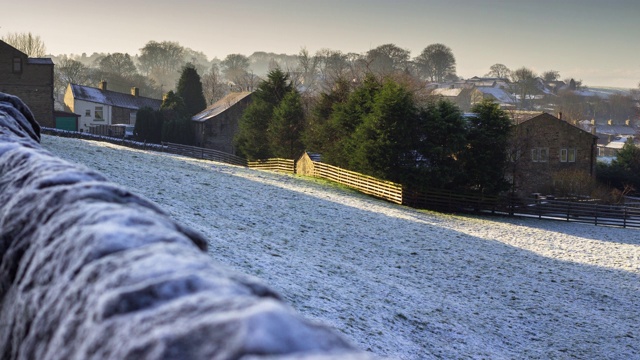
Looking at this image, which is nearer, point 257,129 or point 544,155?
point 257,129

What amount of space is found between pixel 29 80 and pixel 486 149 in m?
38.6

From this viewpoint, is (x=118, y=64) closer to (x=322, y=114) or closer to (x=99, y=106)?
(x=99, y=106)

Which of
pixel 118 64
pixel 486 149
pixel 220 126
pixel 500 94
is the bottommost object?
pixel 486 149

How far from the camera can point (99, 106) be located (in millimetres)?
80000

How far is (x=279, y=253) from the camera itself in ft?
60.0

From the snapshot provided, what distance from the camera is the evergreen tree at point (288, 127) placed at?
52.2 meters

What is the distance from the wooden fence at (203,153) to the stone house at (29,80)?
11342 millimetres

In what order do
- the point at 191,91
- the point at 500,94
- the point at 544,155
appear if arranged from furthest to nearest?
the point at 500,94
the point at 191,91
the point at 544,155

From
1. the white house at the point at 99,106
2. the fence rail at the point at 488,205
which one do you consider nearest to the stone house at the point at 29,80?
the white house at the point at 99,106

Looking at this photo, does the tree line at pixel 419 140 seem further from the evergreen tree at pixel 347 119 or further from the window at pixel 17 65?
the window at pixel 17 65

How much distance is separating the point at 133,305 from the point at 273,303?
37 centimetres

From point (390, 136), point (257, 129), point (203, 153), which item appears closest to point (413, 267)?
point (390, 136)

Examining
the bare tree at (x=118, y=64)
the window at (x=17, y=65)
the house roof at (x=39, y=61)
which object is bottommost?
the window at (x=17, y=65)

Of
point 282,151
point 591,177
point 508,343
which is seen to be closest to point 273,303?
point 508,343
